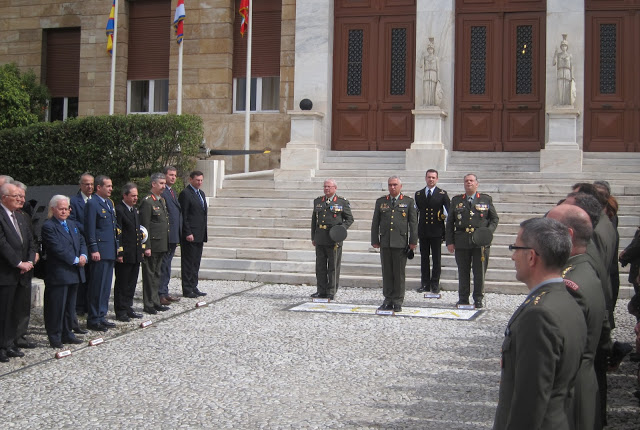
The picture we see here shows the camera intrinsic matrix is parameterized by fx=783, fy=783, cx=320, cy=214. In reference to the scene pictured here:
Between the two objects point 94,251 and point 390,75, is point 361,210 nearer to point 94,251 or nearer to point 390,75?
point 390,75

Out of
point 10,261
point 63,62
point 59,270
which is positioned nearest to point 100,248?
point 59,270

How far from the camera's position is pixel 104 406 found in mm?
5961

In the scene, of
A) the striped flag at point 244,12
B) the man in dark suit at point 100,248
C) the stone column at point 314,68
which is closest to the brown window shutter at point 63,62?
the striped flag at point 244,12

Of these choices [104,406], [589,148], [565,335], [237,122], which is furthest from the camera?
[237,122]

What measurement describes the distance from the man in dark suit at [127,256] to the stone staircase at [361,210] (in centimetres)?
353

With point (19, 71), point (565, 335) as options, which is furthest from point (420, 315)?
point (19, 71)

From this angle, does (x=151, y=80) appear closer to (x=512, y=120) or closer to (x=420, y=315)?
(x=512, y=120)

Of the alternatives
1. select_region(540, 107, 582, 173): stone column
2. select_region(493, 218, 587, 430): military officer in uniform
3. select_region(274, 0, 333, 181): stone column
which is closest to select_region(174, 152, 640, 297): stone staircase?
select_region(540, 107, 582, 173): stone column

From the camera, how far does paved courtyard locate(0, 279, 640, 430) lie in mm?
5688

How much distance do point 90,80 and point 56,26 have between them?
2.20m

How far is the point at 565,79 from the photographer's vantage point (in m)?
16.6

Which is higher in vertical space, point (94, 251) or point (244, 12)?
point (244, 12)

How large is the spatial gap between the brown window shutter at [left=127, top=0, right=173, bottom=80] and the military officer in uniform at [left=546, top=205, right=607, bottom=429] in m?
19.0

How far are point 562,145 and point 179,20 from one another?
985cm
